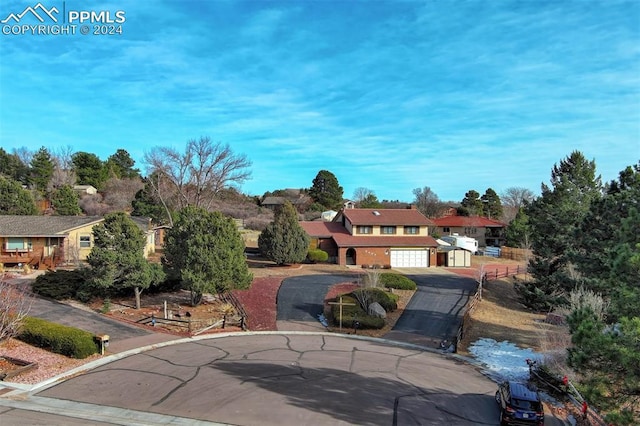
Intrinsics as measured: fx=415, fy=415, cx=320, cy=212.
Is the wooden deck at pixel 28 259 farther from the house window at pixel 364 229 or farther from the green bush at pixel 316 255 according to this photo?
the house window at pixel 364 229

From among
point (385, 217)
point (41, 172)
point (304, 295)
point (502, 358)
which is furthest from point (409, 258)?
point (41, 172)

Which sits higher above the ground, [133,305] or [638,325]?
[638,325]

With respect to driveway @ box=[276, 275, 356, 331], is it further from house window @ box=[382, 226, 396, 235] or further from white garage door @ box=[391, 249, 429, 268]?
house window @ box=[382, 226, 396, 235]

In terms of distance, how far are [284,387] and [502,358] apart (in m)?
11.8

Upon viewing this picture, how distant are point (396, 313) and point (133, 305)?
16997 mm

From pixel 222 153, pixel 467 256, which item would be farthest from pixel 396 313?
pixel 222 153

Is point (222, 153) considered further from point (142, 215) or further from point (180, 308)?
point (180, 308)

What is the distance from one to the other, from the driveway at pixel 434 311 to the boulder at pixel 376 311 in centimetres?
110

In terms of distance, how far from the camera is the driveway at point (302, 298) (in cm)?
2581

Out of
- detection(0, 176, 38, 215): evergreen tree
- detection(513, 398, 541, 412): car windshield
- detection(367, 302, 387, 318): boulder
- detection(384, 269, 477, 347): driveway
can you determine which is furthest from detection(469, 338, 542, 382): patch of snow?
detection(0, 176, 38, 215): evergreen tree

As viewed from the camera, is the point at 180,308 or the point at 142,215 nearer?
the point at 180,308

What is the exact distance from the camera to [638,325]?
788 centimetres

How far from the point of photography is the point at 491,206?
93.2 m

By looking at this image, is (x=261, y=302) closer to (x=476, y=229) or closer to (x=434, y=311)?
(x=434, y=311)
